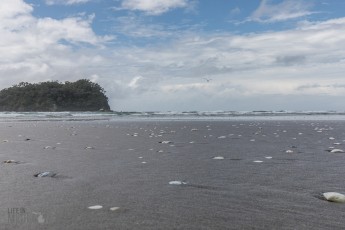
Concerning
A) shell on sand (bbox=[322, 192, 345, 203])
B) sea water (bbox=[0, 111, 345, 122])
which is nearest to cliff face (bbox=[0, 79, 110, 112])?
sea water (bbox=[0, 111, 345, 122])

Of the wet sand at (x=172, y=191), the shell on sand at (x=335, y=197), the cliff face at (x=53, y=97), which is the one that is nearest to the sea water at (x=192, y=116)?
the cliff face at (x=53, y=97)

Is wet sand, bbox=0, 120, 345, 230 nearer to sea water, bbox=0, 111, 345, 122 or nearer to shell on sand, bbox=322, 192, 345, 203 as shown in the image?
shell on sand, bbox=322, 192, 345, 203

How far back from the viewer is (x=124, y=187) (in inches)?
255

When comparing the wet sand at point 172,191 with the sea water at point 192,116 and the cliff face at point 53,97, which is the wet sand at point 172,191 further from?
the cliff face at point 53,97

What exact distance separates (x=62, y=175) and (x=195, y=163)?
3.07 metres

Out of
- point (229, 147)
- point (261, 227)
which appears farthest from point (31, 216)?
point (229, 147)

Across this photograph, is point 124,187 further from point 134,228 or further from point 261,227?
point 261,227

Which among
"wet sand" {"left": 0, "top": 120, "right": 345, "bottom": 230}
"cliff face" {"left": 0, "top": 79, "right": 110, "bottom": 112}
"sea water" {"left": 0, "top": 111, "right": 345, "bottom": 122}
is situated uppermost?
"cliff face" {"left": 0, "top": 79, "right": 110, "bottom": 112}

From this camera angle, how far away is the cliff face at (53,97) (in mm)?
87000

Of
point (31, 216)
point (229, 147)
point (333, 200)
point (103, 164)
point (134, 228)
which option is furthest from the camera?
point (229, 147)

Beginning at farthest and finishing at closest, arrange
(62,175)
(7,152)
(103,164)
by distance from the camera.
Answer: (7,152)
(103,164)
(62,175)

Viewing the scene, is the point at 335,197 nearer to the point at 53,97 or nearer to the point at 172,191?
the point at 172,191

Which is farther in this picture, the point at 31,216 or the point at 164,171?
the point at 164,171

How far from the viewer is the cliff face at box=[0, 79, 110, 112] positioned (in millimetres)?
87000
